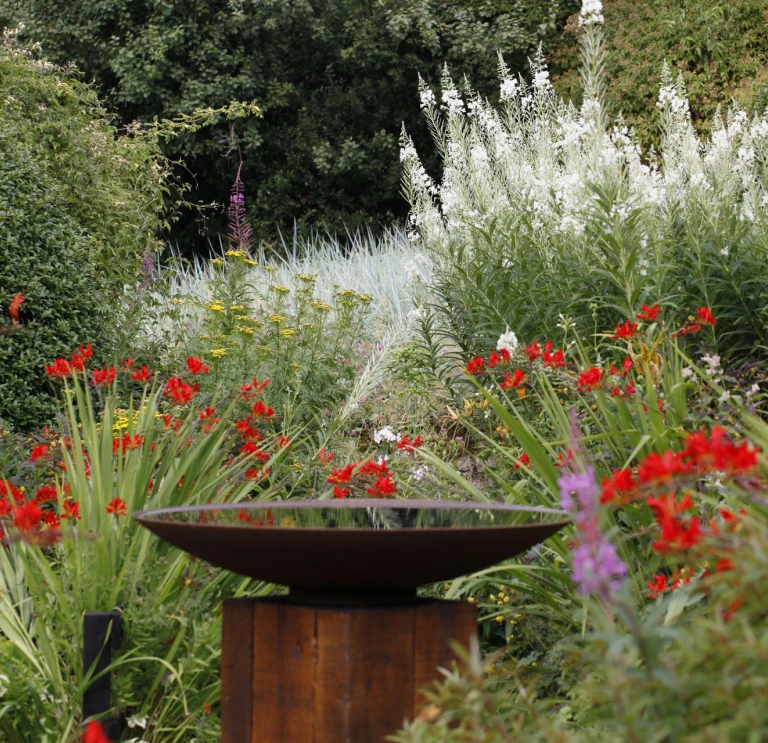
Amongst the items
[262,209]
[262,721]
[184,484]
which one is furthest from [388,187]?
[262,721]

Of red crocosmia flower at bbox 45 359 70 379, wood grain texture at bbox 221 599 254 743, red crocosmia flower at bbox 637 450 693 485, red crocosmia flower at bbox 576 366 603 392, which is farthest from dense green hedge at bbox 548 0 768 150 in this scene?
red crocosmia flower at bbox 637 450 693 485

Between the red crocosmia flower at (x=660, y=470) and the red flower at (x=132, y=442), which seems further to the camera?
the red flower at (x=132, y=442)

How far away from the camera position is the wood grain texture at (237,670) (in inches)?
77.6

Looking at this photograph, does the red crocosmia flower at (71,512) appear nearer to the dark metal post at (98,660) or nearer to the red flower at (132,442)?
the red flower at (132,442)

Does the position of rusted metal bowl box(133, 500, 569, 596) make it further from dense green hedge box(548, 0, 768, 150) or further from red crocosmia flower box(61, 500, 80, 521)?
dense green hedge box(548, 0, 768, 150)

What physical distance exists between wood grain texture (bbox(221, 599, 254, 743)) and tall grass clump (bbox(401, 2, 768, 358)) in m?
2.49

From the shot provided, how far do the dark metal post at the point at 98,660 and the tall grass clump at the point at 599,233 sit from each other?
251 centimetres

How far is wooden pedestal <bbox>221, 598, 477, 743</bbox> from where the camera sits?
184 cm

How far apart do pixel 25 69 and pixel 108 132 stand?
32.1 inches

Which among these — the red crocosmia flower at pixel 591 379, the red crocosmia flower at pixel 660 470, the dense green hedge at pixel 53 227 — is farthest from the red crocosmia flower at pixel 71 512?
the dense green hedge at pixel 53 227

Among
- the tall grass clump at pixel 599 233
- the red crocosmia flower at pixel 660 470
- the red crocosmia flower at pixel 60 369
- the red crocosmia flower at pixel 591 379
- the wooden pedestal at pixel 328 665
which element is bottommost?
the wooden pedestal at pixel 328 665

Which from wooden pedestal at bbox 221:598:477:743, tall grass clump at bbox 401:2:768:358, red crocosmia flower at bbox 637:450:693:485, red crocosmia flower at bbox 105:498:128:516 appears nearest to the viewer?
red crocosmia flower at bbox 637:450:693:485

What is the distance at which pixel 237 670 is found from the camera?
199cm

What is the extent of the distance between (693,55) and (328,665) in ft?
36.4
